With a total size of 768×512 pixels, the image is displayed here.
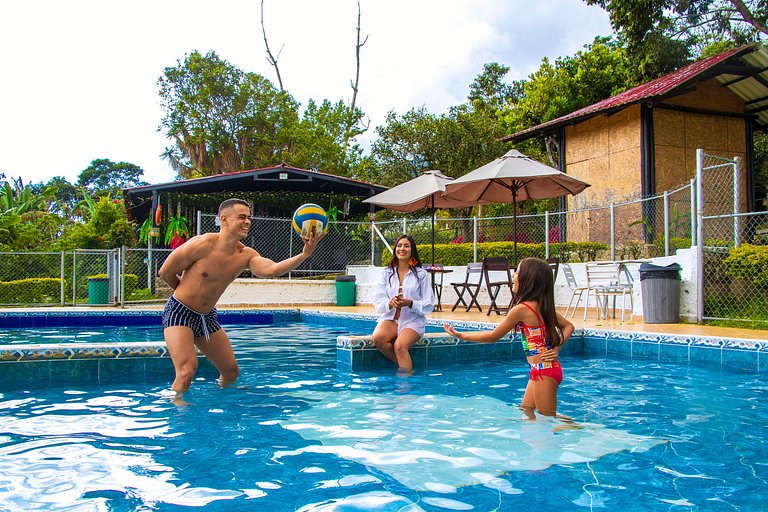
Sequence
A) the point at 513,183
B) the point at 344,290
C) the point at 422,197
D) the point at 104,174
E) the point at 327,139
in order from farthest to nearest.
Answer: the point at 104,174 < the point at 327,139 < the point at 344,290 < the point at 422,197 < the point at 513,183

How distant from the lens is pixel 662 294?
9227 mm

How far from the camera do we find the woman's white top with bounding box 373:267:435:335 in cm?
616

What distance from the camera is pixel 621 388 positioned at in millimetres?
5660

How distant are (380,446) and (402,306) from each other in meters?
2.63

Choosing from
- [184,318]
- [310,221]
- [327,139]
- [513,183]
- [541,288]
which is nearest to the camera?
[541,288]

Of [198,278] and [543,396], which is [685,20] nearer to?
[543,396]

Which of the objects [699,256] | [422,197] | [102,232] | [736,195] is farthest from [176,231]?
[736,195]

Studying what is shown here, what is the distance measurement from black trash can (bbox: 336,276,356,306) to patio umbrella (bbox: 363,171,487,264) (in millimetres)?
3080

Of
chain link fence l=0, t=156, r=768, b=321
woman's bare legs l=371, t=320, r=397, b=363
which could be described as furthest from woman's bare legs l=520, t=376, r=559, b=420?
chain link fence l=0, t=156, r=768, b=321

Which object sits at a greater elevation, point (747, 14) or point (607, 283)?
point (747, 14)

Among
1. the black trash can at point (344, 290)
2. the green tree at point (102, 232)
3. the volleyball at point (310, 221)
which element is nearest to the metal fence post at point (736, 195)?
the volleyball at point (310, 221)

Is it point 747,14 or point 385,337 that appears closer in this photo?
point 385,337

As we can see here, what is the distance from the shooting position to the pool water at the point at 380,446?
274 centimetres

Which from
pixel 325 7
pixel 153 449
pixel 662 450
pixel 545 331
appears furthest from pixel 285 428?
pixel 325 7
